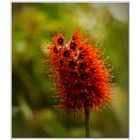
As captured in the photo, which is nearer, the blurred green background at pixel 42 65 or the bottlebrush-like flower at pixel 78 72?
the bottlebrush-like flower at pixel 78 72

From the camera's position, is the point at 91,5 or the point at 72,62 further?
the point at 91,5

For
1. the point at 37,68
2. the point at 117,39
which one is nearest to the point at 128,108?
the point at 117,39

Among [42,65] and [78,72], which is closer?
[78,72]

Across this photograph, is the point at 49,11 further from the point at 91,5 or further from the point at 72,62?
the point at 72,62
